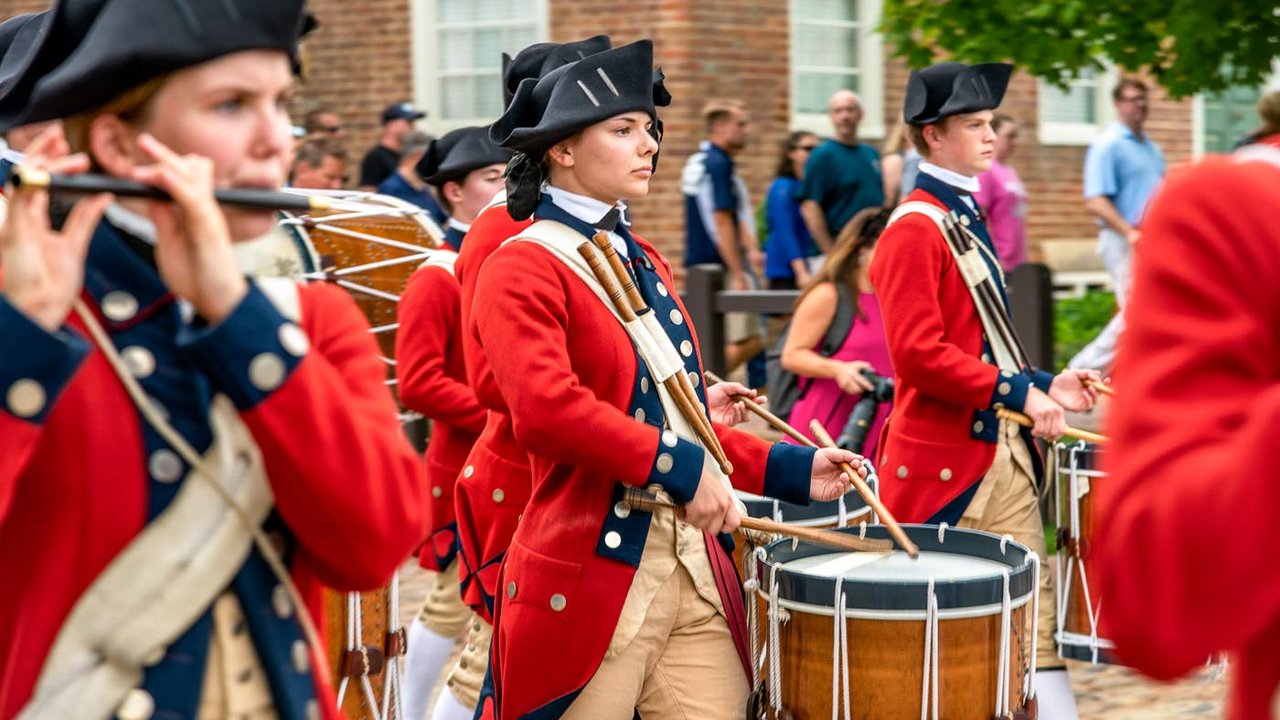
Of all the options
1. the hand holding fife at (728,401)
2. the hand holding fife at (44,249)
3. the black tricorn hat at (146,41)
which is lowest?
the hand holding fife at (728,401)

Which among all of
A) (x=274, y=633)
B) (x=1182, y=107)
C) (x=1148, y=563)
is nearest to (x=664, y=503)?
(x=274, y=633)

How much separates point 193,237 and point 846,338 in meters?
4.82

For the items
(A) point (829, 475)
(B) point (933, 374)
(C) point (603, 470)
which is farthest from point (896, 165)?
(C) point (603, 470)

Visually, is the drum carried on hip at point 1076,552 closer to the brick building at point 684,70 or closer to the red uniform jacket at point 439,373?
the red uniform jacket at point 439,373

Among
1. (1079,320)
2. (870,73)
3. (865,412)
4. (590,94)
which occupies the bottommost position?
(1079,320)

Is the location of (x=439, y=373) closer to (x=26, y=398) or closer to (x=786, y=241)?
(x=26, y=398)

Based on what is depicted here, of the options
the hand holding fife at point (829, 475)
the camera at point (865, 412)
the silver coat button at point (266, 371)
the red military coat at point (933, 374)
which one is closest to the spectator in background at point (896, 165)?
the camera at point (865, 412)

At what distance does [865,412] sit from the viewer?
255 inches

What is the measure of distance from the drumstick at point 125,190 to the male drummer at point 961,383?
3055 mm

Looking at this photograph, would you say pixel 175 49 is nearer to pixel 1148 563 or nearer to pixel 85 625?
pixel 85 625

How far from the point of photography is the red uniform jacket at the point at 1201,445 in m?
1.60

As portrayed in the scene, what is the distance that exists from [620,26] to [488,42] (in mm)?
1530

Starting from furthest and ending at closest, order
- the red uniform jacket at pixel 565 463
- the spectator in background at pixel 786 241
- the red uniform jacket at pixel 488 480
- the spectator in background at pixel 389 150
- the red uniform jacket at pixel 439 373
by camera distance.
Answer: the spectator in background at pixel 389 150, the spectator in background at pixel 786 241, the red uniform jacket at pixel 439 373, the red uniform jacket at pixel 488 480, the red uniform jacket at pixel 565 463

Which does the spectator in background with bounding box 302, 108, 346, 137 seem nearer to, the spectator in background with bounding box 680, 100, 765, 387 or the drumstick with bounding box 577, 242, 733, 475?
the spectator in background with bounding box 680, 100, 765, 387
